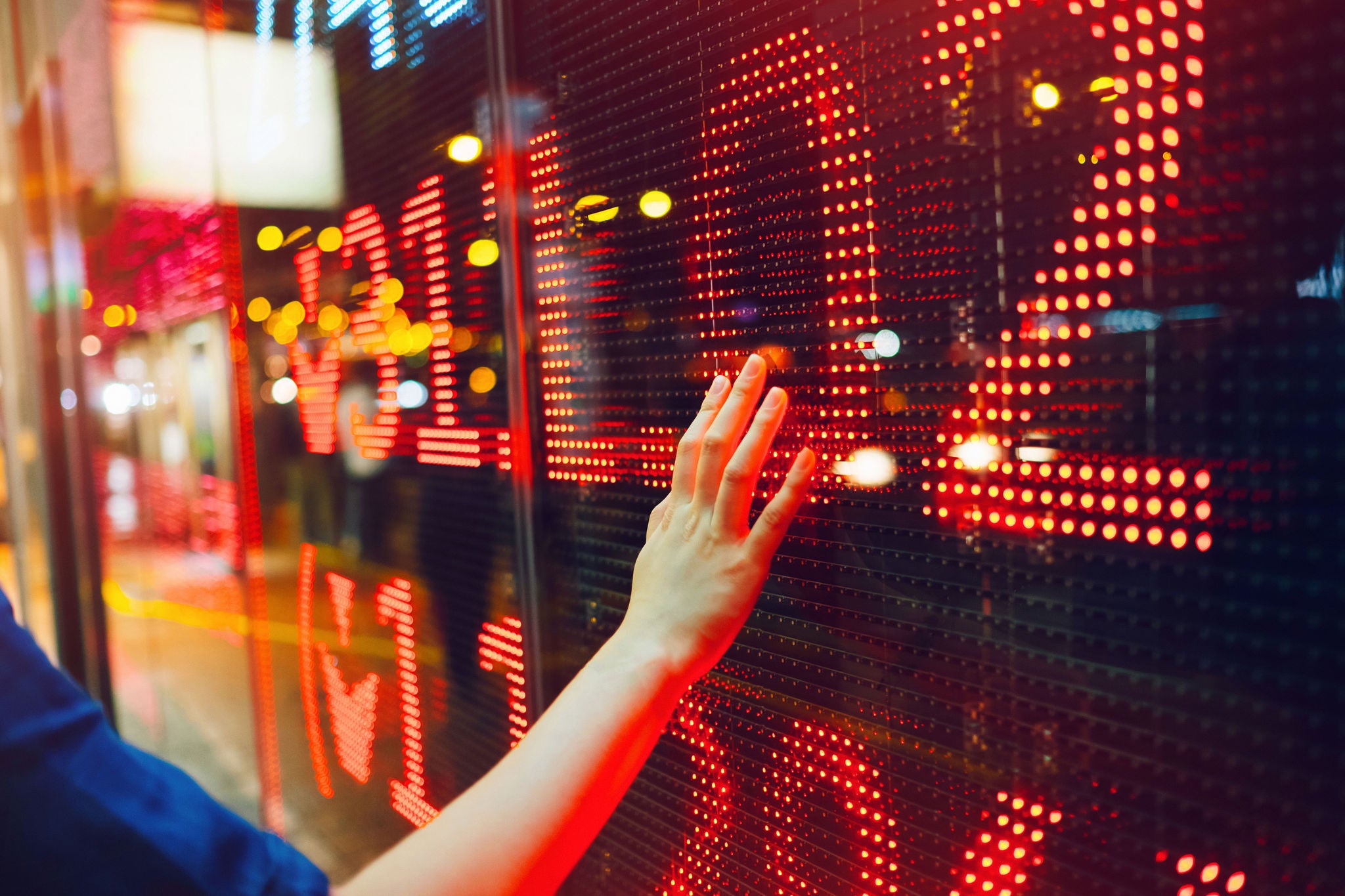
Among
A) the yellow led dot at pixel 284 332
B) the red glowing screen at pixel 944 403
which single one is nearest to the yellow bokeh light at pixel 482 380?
the red glowing screen at pixel 944 403

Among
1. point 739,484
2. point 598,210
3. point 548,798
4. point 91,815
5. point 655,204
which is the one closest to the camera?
point 91,815

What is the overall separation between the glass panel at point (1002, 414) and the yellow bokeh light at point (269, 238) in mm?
1814

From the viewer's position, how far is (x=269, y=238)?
2959mm

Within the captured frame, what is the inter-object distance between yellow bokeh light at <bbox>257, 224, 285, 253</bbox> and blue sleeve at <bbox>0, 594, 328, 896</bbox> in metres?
2.54

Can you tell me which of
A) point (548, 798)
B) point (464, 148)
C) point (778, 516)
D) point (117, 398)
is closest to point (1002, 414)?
point (778, 516)

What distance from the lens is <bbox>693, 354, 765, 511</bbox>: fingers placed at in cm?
110

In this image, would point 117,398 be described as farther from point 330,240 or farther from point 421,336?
point 421,336

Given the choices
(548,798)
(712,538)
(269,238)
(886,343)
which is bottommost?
(548,798)

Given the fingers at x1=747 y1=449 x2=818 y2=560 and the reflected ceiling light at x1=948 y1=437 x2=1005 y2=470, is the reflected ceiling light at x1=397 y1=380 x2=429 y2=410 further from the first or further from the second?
the reflected ceiling light at x1=948 y1=437 x2=1005 y2=470

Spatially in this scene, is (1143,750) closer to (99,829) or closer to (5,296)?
(99,829)

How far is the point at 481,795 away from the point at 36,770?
354 millimetres

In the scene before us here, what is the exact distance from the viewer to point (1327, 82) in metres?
0.72

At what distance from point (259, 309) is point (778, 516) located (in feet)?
8.66

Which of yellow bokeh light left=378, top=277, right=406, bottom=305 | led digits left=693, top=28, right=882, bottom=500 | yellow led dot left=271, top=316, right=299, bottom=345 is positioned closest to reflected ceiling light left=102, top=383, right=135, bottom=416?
yellow led dot left=271, top=316, right=299, bottom=345
